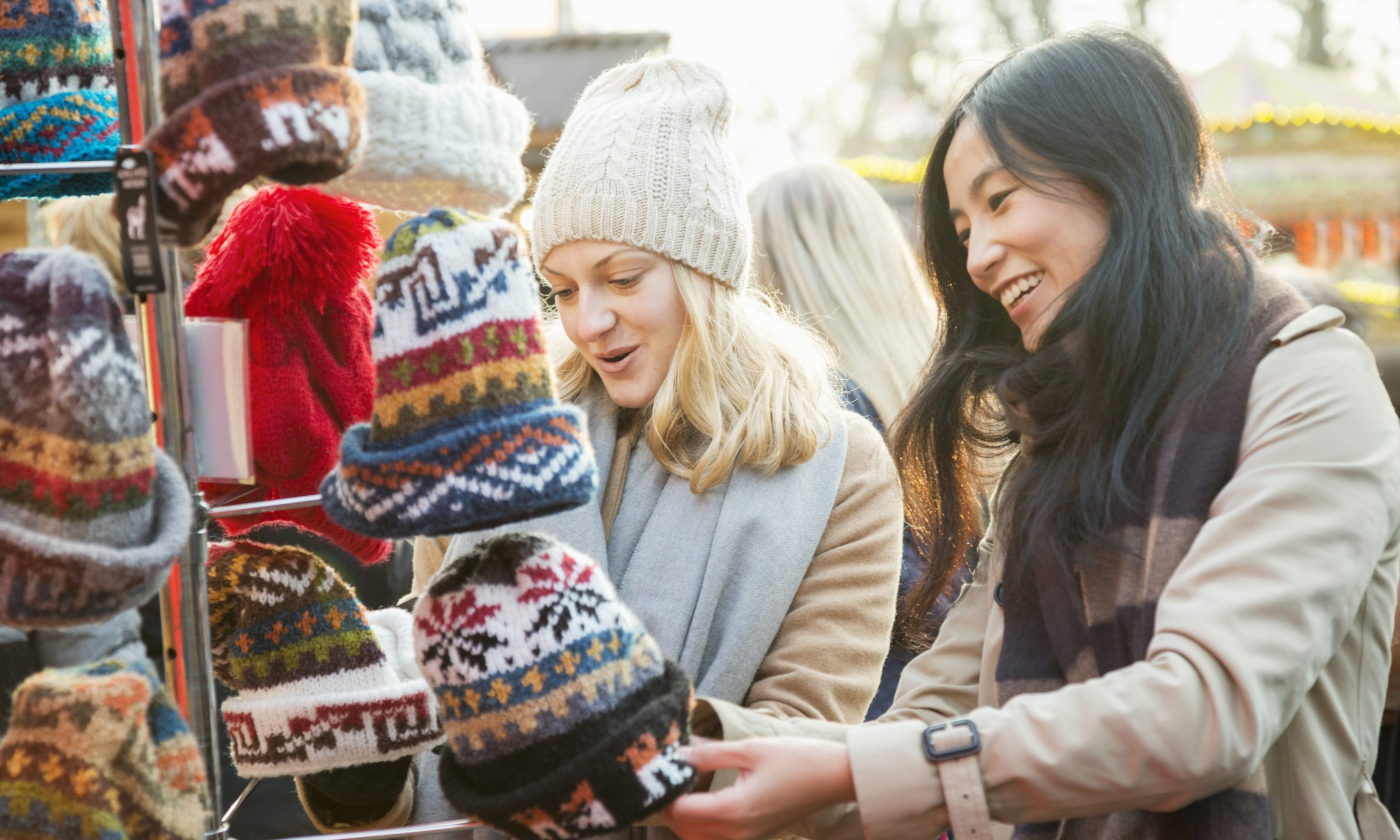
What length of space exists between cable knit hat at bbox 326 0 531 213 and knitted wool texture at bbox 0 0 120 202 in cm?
24

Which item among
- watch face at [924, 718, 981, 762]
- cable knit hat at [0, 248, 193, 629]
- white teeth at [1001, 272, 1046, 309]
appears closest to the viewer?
cable knit hat at [0, 248, 193, 629]

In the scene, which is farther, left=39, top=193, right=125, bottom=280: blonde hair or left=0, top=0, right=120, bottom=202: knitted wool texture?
left=39, top=193, right=125, bottom=280: blonde hair

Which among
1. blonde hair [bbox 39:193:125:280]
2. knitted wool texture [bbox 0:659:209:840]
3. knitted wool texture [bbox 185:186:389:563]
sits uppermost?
knitted wool texture [bbox 185:186:389:563]

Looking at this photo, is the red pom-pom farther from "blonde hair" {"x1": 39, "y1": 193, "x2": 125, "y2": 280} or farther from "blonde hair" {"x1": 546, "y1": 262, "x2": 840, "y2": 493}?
"blonde hair" {"x1": 39, "y1": 193, "x2": 125, "y2": 280}

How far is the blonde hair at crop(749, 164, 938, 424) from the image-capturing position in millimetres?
2766

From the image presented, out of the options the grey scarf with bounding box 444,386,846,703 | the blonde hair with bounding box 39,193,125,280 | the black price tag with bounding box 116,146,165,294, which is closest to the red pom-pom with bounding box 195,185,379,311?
the black price tag with bounding box 116,146,165,294

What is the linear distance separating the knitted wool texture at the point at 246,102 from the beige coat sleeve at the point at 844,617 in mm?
878

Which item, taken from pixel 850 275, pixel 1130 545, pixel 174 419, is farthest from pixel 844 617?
pixel 850 275

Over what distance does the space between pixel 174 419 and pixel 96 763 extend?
1.00 feet

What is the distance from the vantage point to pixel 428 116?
3.77 feet

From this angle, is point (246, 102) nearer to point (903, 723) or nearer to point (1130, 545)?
point (903, 723)

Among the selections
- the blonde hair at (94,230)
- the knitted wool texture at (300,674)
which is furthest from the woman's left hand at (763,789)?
the blonde hair at (94,230)

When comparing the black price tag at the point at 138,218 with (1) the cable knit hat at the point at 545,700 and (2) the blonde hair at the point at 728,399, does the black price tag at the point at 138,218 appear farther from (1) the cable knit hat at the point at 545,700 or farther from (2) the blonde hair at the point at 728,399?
(2) the blonde hair at the point at 728,399

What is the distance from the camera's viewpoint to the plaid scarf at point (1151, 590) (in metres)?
1.28
